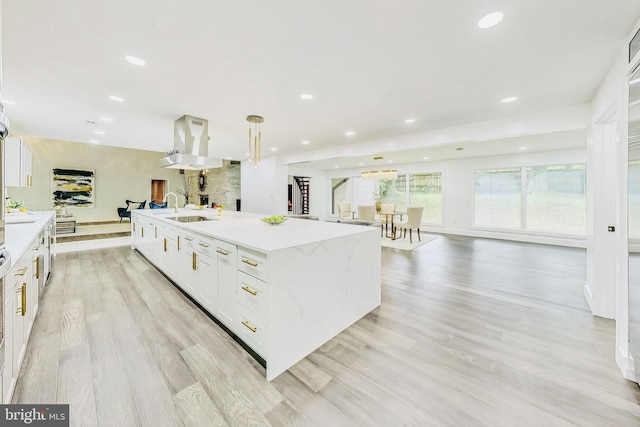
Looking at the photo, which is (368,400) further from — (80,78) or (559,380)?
(80,78)

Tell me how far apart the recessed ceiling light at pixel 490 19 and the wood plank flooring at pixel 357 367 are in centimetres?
239

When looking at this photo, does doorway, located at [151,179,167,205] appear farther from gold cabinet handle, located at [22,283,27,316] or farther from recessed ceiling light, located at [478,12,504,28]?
recessed ceiling light, located at [478,12,504,28]

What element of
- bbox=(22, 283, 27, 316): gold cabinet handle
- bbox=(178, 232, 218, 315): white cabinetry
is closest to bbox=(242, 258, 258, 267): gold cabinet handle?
bbox=(178, 232, 218, 315): white cabinetry

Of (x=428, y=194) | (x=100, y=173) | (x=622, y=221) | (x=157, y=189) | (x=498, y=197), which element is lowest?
(x=622, y=221)

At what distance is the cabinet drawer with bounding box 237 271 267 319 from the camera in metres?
1.73

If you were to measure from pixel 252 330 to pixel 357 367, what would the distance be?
792 mm

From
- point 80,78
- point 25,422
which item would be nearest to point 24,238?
point 25,422

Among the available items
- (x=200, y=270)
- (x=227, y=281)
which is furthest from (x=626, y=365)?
(x=200, y=270)

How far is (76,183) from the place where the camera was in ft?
29.8

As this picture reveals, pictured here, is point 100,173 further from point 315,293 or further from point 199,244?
point 315,293

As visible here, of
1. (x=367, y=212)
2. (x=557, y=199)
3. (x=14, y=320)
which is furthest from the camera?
(x=367, y=212)

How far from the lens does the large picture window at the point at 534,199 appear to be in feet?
19.9

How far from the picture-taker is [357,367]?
70.2 inches

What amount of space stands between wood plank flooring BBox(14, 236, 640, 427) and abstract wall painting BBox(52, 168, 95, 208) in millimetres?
8272
